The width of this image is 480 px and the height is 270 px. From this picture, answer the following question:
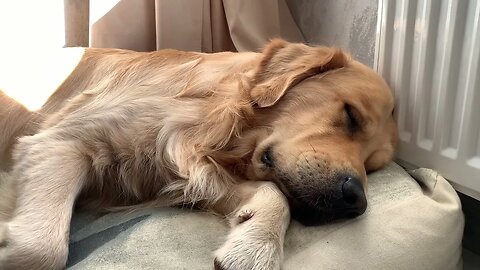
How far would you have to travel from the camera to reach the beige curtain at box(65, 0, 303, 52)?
6.32ft

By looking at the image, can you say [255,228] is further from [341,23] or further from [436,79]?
[341,23]

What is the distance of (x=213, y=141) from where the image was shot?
1.39 m

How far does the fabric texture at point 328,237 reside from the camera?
112cm

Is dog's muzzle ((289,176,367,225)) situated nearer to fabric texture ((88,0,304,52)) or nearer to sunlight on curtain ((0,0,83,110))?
sunlight on curtain ((0,0,83,110))

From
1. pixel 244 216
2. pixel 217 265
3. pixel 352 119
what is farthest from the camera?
pixel 352 119

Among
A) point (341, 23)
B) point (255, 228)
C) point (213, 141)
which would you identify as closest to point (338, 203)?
point (255, 228)

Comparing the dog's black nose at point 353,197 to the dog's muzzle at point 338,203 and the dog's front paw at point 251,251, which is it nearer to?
the dog's muzzle at point 338,203

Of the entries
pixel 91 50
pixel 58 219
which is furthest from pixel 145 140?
pixel 91 50

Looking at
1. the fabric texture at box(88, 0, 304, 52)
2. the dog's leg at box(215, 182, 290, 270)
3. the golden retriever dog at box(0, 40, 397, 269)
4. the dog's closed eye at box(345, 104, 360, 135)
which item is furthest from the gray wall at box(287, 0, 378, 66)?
the dog's leg at box(215, 182, 290, 270)

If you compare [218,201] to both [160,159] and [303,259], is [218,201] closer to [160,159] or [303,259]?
[160,159]

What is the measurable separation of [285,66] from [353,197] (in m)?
0.41

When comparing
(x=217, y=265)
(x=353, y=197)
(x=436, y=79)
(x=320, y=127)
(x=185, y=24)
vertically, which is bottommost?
(x=217, y=265)

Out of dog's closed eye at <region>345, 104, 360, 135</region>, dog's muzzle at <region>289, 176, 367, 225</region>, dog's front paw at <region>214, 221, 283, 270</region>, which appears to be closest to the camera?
dog's front paw at <region>214, 221, 283, 270</region>

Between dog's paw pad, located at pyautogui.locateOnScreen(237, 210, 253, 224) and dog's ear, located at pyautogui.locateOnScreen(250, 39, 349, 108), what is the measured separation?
0.92 feet
